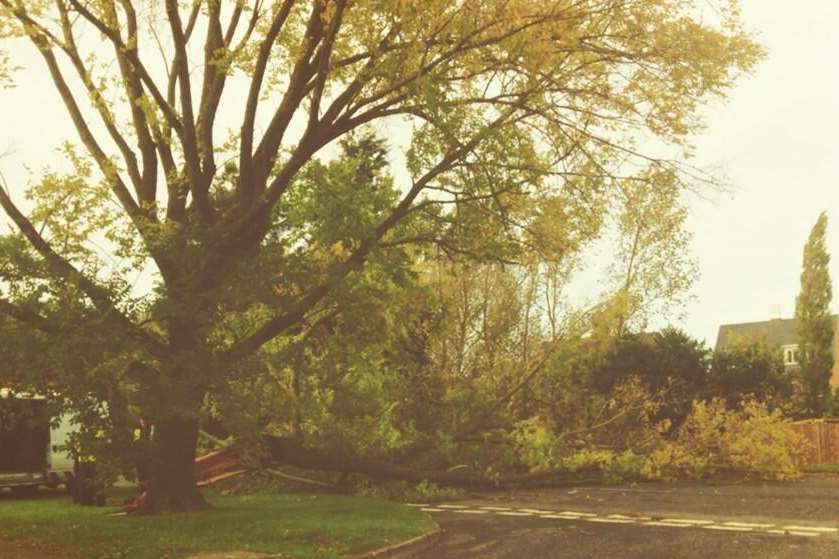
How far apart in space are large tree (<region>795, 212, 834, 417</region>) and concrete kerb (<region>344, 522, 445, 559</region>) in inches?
1178

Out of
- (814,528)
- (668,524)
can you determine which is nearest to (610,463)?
(668,524)

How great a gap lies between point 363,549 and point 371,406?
738cm

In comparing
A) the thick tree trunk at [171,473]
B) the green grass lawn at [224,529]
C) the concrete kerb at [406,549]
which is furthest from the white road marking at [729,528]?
the thick tree trunk at [171,473]

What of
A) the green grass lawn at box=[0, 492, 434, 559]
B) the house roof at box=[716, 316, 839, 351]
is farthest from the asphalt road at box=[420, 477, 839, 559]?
the house roof at box=[716, 316, 839, 351]

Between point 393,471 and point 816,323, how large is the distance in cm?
2828

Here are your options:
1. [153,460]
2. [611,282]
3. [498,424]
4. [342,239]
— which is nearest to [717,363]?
[611,282]

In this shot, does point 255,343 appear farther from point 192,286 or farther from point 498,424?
point 498,424

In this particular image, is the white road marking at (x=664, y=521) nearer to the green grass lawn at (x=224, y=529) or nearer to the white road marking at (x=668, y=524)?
the white road marking at (x=668, y=524)

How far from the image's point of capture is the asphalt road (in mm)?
11844

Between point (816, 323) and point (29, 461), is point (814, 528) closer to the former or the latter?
point (29, 461)

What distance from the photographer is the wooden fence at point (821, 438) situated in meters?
31.1

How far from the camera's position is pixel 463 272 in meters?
26.6

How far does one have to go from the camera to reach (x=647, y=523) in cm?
1467

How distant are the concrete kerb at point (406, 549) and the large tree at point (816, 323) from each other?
1178 inches
